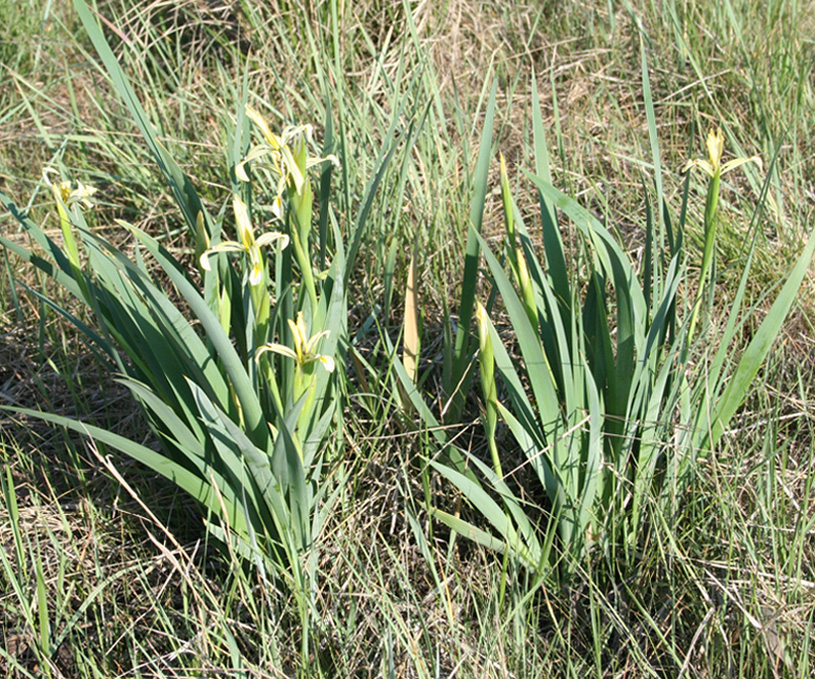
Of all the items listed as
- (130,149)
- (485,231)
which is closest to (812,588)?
(485,231)

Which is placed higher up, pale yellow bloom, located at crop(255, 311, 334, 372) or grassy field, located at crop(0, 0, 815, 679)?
pale yellow bloom, located at crop(255, 311, 334, 372)

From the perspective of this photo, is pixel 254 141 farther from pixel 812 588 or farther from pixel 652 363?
pixel 812 588

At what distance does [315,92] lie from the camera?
230cm

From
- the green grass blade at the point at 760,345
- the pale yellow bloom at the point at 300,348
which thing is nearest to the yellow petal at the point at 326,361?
the pale yellow bloom at the point at 300,348

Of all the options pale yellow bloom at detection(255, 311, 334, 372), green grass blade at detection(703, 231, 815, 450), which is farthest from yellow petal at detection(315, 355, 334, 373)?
green grass blade at detection(703, 231, 815, 450)

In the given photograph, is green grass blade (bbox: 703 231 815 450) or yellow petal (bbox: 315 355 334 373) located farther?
green grass blade (bbox: 703 231 815 450)

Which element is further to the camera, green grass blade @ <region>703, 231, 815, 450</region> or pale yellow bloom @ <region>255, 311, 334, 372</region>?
green grass blade @ <region>703, 231, 815, 450</region>

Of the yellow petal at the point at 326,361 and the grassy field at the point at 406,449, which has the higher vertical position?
the yellow petal at the point at 326,361

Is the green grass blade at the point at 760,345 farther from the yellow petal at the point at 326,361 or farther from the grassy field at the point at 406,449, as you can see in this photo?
the yellow petal at the point at 326,361

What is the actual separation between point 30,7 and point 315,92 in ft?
4.25

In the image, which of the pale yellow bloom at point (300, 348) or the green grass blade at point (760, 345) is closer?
the pale yellow bloom at point (300, 348)

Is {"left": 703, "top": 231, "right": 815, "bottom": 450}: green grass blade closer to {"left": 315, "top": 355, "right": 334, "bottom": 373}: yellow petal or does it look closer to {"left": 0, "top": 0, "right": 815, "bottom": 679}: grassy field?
{"left": 0, "top": 0, "right": 815, "bottom": 679}: grassy field

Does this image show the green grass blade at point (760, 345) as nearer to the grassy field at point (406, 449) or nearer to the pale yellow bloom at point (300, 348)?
the grassy field at point (406, 449)

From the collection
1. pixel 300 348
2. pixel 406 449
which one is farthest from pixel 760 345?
pixel 300 348
